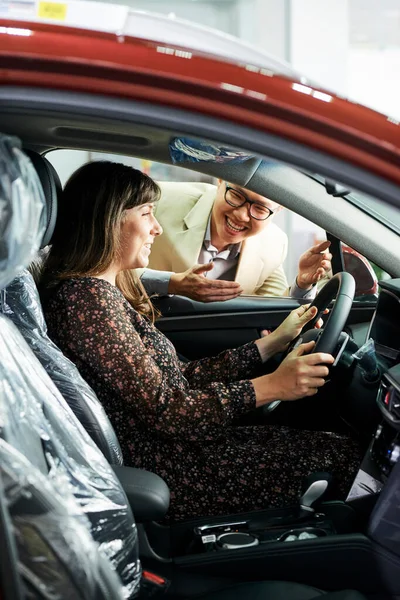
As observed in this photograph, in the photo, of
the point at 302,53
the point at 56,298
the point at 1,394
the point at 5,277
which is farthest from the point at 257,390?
the point at 302,53

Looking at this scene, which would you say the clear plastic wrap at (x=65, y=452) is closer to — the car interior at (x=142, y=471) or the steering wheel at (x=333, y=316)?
the car interior at (x=142, y=471)

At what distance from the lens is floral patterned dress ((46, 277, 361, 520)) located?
161 centimetres

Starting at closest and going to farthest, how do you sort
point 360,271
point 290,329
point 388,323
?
point 388,323, point 290,329, point 360,271

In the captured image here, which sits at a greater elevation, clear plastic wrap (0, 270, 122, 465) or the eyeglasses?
the eyeglasses

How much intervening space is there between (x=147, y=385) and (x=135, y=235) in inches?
13.7

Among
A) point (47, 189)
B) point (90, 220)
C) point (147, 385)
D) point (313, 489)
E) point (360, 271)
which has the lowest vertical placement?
point (313, 489)

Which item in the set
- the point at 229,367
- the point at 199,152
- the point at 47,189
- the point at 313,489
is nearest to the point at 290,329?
the point at 229,367

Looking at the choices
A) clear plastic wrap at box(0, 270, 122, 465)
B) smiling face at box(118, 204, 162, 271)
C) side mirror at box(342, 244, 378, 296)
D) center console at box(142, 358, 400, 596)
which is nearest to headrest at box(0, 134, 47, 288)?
clear plastic wrap at box(0, 270, 122, 465)

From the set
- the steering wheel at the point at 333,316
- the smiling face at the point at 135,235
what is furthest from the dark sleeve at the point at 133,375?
the steering wheel at the point at 333,316

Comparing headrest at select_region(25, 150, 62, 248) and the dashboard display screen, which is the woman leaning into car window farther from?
headrest at select_region(25, 150, 62, 248)

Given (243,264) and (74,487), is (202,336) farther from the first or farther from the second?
(74,487)

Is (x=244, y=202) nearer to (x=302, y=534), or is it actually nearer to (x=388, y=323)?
(x=388, y=323)

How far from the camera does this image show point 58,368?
142cm

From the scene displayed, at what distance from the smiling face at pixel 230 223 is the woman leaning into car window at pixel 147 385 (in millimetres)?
728
